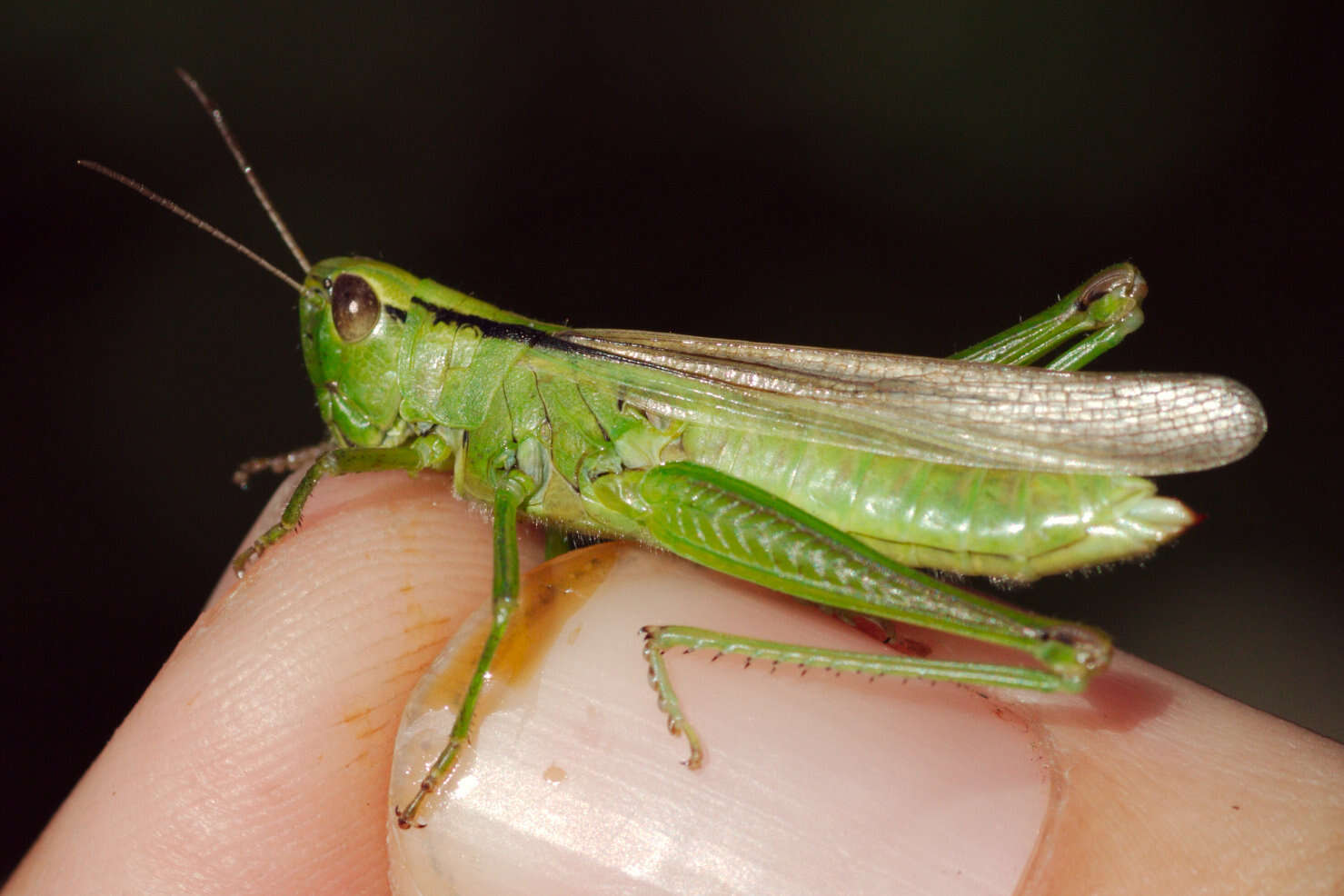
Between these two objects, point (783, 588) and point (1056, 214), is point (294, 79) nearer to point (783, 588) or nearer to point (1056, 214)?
point (1056, 214)

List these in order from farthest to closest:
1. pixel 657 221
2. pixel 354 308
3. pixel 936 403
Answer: pixel 657 221, pixel 354 308, pixel 936 403

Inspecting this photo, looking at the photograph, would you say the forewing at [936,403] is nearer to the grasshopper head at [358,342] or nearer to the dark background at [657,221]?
the grasshopper head at [358,342]

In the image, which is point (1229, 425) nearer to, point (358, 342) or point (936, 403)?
point (936, 403)

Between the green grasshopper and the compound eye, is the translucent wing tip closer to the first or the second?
the green grasshopper

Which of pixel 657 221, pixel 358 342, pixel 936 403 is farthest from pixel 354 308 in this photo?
pixel 657 221

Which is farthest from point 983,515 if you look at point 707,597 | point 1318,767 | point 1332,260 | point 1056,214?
point 1332,260

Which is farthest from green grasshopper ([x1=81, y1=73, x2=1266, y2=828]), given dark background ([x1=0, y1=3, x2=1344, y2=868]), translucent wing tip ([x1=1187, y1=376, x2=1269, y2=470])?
dark background ([x1=0, y1=3, x2=1344, y2=868])

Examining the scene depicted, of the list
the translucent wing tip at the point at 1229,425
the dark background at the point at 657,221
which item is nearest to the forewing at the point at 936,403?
the translucent wing tip at the point at 1229,425

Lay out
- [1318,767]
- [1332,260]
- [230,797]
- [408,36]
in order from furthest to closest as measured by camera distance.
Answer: [408,36] < [1332,260] < [230,797] < [1318,767]
